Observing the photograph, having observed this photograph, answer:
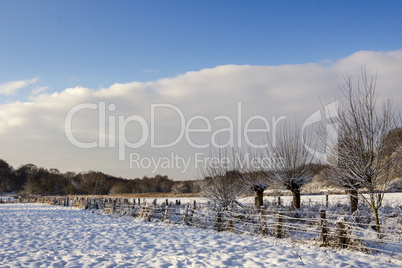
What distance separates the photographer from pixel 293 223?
12.5 m

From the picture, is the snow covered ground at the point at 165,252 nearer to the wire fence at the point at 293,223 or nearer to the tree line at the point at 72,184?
the wire fence at the point at 293,223

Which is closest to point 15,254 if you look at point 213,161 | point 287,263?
point 287,263

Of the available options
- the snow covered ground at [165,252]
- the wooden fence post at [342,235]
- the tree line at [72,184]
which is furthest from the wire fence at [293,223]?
the tree line at [72,184]

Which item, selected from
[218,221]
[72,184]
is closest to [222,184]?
[218,221]

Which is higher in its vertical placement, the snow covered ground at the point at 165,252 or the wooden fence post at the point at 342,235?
the wooden fence post at the point at 342,235

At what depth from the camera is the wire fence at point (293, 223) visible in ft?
27.2

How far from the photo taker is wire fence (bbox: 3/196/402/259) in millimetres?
8289

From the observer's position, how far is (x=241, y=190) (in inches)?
595

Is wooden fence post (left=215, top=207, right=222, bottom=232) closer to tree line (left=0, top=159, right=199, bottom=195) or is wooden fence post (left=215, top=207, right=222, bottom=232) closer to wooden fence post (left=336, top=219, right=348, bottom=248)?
wooden fence post (left=336, top=219, right=348, bottom=248)

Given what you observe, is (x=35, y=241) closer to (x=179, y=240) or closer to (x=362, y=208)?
(x=179, y=240)

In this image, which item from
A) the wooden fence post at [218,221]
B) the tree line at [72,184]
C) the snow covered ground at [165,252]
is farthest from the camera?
the tree line at [72,184]

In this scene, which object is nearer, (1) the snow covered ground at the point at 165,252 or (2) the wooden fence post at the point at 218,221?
(1) the snow covered ground at the point at 165,252

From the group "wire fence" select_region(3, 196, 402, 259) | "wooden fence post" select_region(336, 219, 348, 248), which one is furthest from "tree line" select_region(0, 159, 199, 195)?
"wooden fence post" select_region(336, 219, 348, 248)

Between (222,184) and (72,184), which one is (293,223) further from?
(72,184)
